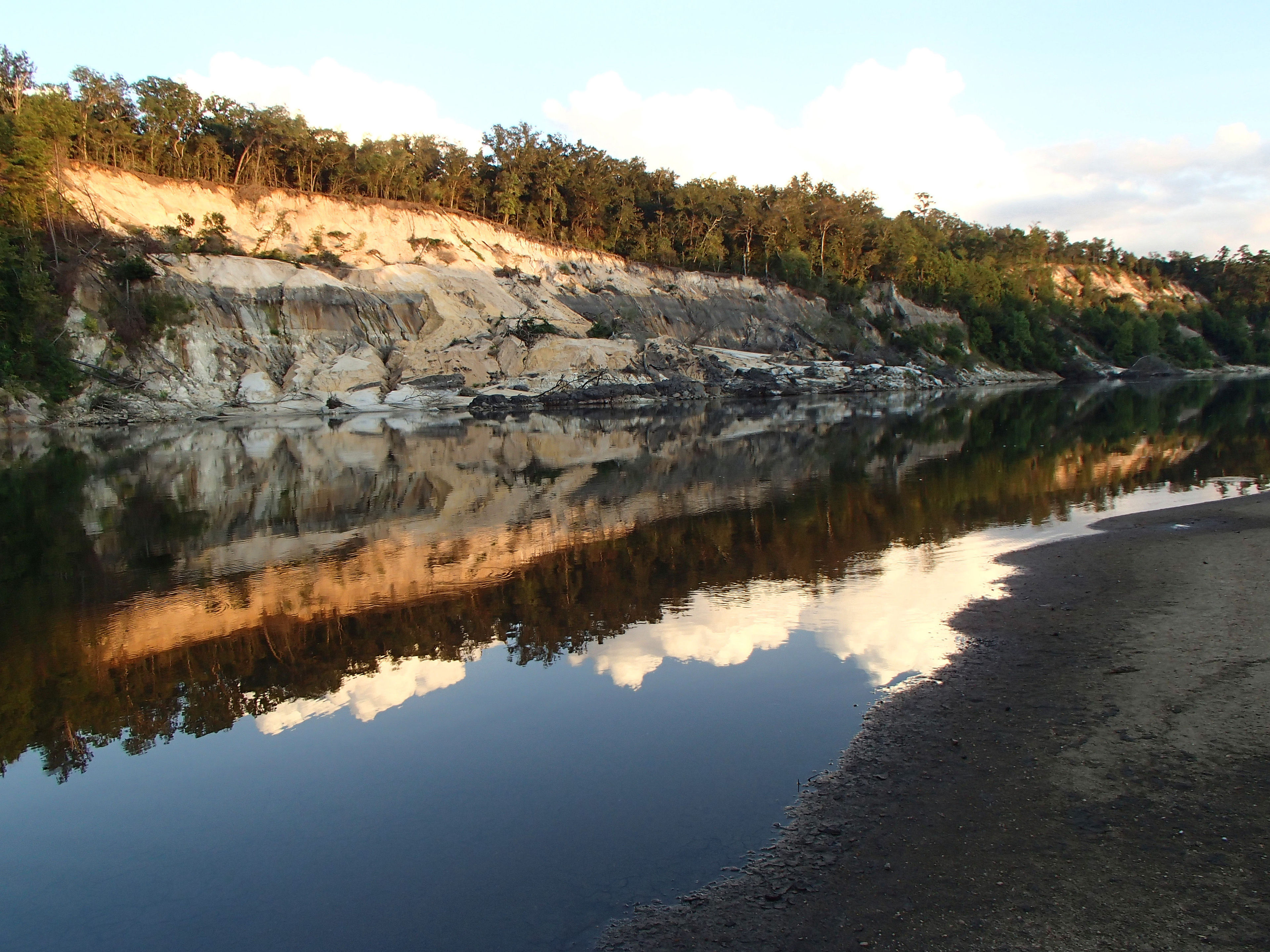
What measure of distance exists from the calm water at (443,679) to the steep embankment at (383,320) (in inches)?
1222

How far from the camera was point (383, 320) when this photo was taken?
58.2 m

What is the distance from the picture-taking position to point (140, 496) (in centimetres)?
2030

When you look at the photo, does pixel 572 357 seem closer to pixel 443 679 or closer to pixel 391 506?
pixel 391 506

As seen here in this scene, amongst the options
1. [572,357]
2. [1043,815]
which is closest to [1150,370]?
Answer: [572,357]

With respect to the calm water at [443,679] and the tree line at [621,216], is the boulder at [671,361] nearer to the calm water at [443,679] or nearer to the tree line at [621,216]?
the tree line at [621,216]

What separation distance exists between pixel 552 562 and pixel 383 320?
49.9 meters

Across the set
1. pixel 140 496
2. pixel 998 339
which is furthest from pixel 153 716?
pixel 998 339

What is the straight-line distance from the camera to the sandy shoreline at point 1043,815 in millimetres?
4129

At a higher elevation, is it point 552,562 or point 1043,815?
point 552,562

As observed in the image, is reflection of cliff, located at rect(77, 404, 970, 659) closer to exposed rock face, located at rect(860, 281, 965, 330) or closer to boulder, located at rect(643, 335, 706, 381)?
boulder, located at rect(643, 335, 706, 381)

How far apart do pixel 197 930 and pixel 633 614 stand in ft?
20.6

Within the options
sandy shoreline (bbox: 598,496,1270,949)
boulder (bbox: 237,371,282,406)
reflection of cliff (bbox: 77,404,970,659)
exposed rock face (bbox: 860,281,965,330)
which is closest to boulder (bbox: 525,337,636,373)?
boulder (bbox: 237,371,282,406)

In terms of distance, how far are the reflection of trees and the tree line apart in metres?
32.9

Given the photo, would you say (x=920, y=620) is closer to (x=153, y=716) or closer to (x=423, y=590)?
(x=423, y=590)
